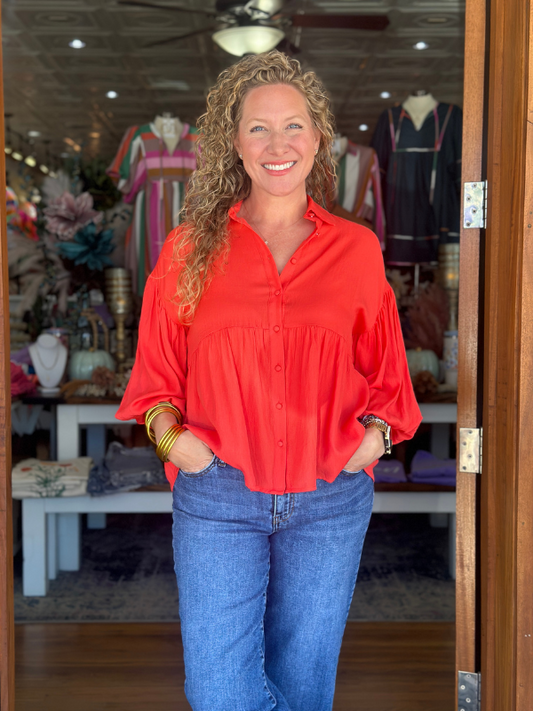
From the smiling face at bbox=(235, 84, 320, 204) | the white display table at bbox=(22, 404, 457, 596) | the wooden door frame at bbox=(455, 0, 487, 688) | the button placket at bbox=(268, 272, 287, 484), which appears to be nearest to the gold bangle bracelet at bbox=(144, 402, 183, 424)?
the button placket at bbox=(268, 272, 287, 484)

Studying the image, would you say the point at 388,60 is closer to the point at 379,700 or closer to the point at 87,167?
the point at 87,167

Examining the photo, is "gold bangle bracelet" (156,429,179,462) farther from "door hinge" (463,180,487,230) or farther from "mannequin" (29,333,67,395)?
"mannequin" (29,333,67,395)

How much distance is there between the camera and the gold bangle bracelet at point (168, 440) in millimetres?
1503

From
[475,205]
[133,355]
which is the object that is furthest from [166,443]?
[133,355]

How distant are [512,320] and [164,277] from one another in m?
0.78

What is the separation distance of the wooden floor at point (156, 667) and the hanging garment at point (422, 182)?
102 inches

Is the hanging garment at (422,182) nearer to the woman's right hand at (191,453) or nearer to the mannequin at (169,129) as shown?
the mannequin at (169,129)

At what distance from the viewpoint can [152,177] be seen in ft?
15.6

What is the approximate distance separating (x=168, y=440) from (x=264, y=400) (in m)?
0.23

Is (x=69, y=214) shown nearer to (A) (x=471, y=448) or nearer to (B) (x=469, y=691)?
(A) (x=471, y=448)

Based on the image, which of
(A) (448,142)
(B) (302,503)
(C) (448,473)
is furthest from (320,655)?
(A) (448,142)

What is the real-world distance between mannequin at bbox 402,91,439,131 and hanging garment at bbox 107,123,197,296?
1426 millimetres

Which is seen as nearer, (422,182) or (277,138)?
(277,138)

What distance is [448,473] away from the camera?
3443mm
